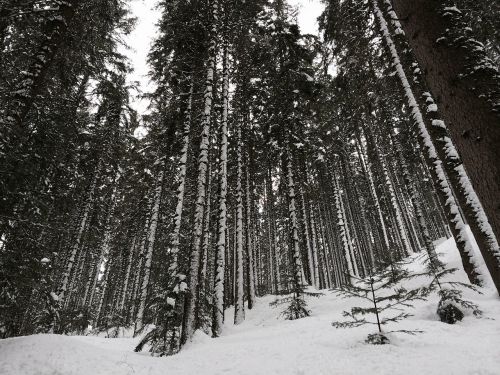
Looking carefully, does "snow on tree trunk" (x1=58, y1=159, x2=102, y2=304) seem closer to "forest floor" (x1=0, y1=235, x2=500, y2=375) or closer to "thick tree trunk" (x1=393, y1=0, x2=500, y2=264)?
"forest floor" (x1=0, y1=235, x2=500, y2=375)

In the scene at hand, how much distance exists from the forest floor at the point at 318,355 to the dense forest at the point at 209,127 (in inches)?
38.6

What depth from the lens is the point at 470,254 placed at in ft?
26.4

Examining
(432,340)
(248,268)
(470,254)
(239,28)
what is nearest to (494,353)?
(432,340)

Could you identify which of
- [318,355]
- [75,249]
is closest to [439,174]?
[318,355]

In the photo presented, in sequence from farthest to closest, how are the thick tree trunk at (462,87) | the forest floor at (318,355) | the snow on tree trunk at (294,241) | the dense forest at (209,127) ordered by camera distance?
the snow on tree trunk at (294,241) → the forest floor at (318,355) → the dense forest at (209,127) → the thick tree trunk at (462,87)

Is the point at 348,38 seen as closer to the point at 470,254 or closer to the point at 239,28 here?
the point at 239,28

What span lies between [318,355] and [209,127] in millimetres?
8252

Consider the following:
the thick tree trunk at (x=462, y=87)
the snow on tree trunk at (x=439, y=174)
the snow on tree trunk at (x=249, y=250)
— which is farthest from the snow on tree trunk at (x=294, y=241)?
the thick tree trunk at (x=462, y=87)

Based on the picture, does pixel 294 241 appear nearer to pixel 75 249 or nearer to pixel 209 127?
pixel 209 127

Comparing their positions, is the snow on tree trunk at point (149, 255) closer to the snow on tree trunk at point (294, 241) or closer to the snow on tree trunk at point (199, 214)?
the snow on tree trunk at point (199, 214)

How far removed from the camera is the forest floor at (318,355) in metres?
4.40

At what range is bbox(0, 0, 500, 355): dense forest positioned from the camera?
9.41 ft

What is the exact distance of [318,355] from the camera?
529 cm

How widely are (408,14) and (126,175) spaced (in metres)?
22.6
